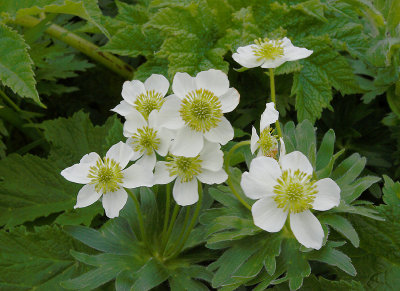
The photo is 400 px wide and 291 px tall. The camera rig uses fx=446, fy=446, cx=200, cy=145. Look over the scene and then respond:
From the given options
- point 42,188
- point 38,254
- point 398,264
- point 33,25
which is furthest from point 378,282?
point 33,25

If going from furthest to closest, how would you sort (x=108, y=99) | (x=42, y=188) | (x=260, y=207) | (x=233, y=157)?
(x=108, y=99), (x=42, y=188), (x=233, y=157), (x=260, y=207)

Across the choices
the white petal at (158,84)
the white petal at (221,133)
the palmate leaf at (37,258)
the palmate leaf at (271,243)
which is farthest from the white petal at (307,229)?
the palmate leaf at (37,258)

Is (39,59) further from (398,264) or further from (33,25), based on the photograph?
(398,264)

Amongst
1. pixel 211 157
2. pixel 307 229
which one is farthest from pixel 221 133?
pixel 307 229

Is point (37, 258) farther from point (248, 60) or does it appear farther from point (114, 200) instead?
point (248, 60)

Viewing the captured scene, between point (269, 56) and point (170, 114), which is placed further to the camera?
point (269, 56)

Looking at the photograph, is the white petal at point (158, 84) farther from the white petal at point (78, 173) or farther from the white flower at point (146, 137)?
the white petal at point (78, 173)
